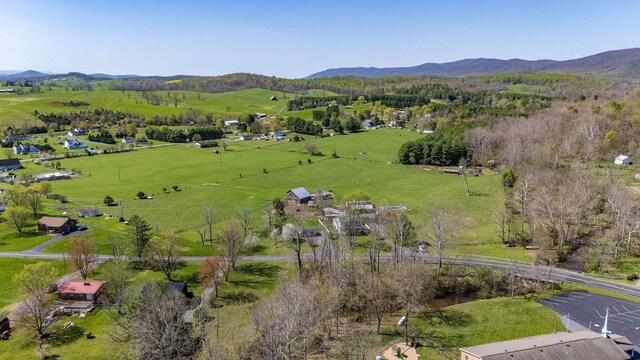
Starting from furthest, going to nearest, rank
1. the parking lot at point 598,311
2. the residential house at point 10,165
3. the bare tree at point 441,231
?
the residential house at point 10,165 → the bare tree at point 441,231 → the parking lot at point 598,311

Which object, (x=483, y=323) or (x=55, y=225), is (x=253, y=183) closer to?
(x=55, y=225)

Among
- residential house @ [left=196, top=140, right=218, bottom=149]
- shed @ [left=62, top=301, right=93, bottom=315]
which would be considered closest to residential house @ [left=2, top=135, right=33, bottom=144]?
residential house @ [left=196, top=140, right=218, bottom=149]

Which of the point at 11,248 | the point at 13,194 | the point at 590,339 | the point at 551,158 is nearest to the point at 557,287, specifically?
the point at 590,339

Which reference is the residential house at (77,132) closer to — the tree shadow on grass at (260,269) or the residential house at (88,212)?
the residential house at (88,212)

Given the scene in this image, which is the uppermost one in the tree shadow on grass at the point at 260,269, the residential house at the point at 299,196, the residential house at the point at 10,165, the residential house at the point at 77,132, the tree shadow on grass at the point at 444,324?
the residential house at the point at 77,132

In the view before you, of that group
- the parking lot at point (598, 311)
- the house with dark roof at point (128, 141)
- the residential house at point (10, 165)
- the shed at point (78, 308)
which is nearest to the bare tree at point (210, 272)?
the shed at point (78, 308)

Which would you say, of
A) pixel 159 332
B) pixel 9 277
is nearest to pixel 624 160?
pixel 159 332
